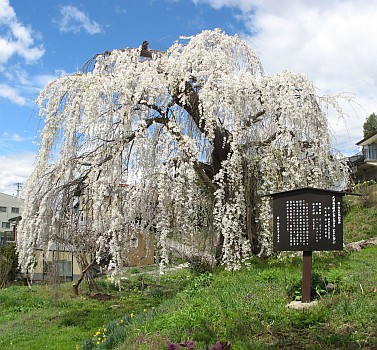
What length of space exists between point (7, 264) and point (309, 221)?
14770 mm

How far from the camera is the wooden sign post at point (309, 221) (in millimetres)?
6703

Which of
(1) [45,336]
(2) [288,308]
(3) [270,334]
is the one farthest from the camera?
(1) [45,336]

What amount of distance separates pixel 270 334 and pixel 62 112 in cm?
595

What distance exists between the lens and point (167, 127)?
30.0ft

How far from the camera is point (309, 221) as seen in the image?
22.1ft

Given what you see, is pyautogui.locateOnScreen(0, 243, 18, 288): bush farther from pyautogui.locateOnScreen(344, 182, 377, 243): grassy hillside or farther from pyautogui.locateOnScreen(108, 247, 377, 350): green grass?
pyautogui.locateOnScreen(344, 182, 377, 243): grassy hillside

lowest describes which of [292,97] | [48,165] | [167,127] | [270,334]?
[270,334]

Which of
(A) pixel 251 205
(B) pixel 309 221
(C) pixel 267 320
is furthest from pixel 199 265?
(C) pixel 267 320

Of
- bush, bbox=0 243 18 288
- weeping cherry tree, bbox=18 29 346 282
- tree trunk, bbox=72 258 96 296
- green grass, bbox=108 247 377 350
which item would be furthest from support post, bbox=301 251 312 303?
bush, bbox=0 243 18 288

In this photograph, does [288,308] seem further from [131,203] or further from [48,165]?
[48,165]

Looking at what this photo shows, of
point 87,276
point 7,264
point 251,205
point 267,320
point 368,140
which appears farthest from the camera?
point 368,140

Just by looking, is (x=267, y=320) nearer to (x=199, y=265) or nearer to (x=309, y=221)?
(x=309, y=221)

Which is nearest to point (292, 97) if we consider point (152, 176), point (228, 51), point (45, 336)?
point (228, 51)

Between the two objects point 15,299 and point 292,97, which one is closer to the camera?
point 292,97
